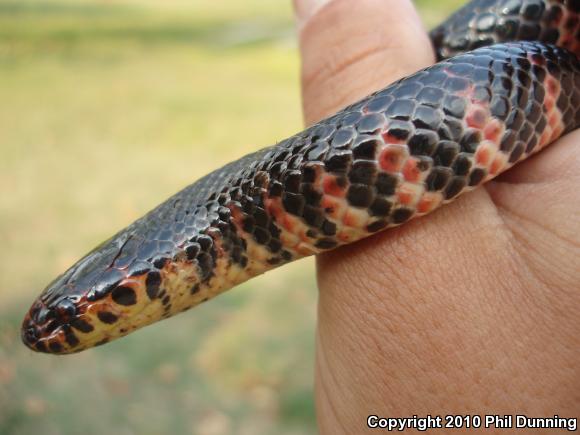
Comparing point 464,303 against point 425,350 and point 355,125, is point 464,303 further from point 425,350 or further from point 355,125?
point 355,125

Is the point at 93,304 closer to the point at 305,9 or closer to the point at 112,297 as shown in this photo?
the point at 112,297

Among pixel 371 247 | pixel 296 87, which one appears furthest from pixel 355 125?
pixel 296 87

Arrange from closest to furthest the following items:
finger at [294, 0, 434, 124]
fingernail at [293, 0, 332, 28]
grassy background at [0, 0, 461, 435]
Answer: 1. finger at [294, 0, 434, 124]
2. fingernail at [293, 0, 332, 28]
3. grassy background at [0, 0, 461, 435]

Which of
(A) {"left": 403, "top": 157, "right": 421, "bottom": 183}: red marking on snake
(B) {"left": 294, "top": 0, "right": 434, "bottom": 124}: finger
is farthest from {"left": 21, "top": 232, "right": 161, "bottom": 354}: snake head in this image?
(A) {"left": 403, "top": 157, "right": 421, "bottom": 183}: red marking on snake


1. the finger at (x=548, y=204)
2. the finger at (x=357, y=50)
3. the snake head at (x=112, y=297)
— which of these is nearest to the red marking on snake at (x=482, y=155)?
the finger at (x=548, y=204)

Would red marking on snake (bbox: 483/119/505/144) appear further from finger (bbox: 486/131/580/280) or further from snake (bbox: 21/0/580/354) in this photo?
finger (bbox: 486/131/580/280)
